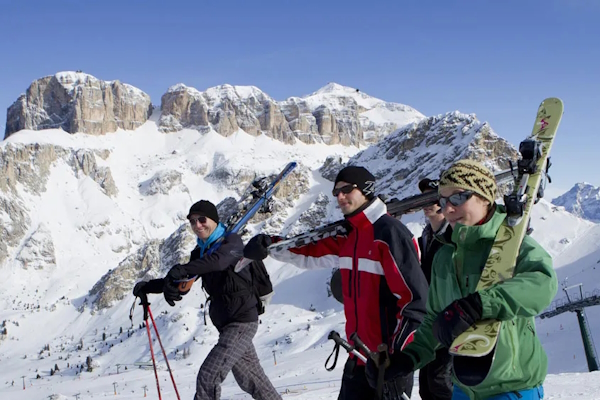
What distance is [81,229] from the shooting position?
193m

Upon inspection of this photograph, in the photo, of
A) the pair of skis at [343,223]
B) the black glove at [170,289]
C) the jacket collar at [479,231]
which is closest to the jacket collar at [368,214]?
the pair of skis at [343,223]

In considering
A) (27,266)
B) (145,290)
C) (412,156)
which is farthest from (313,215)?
(145,290)

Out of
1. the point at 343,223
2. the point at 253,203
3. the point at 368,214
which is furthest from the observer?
the point at 253,203

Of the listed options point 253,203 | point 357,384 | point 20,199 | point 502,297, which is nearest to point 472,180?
point 502,297

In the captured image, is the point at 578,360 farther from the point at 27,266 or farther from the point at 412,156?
the point at 27,266

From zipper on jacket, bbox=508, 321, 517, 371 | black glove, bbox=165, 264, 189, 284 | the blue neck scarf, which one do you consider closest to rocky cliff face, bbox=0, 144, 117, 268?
the blue neck scarf

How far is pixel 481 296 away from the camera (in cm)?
239

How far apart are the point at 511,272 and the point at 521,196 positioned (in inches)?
22.6

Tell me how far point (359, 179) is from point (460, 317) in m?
2.10

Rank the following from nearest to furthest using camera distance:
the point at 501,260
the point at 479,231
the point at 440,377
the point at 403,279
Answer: the point at 501,260 < the point at 479,231 < the point at 403,279 < the point at 440,377

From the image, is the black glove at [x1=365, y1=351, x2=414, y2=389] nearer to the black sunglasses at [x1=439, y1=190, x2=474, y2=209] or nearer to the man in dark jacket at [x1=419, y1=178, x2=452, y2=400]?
the black sunglasses at [x1=439, y1=190, x2=474, y2=209]

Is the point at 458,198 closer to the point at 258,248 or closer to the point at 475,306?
the point at 475,306

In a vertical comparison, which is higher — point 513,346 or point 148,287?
point 148,287

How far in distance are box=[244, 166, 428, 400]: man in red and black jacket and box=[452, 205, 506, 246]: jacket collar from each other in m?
1.06
